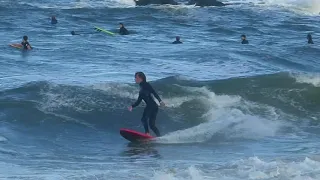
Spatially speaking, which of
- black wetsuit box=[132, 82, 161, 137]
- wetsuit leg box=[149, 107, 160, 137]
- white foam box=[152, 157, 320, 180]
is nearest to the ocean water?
white foam box=[152, 157, 320, 180]

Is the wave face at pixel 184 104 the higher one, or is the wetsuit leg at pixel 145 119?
the wetsuit leg at pixel 145 119

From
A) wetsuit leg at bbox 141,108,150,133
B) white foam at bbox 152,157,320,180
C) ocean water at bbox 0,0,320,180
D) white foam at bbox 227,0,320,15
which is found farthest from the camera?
white foam at bbox 227,0,320,15

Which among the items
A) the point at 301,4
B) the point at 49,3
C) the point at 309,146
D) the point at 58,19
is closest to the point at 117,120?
the point at 309,146

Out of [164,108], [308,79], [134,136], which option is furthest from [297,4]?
[134,136]

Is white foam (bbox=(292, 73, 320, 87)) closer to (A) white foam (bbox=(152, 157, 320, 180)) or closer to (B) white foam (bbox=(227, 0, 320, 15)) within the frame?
(A) white foam (bbox=(152, 157, 320, 180))

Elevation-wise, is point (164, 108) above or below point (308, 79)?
below

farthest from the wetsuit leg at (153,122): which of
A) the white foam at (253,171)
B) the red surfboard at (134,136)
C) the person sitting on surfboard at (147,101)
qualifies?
the white foam at (253,171)

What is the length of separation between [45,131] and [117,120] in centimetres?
217

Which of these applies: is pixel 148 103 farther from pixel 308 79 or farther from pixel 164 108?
pixel 308 79

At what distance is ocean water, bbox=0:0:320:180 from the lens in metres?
12.4

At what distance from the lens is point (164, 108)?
1883 centimetres

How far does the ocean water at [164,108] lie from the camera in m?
12.4

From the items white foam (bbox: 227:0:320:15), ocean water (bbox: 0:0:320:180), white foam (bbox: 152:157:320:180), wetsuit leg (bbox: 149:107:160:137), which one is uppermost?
white foam (bbox: 152:157:320:180)

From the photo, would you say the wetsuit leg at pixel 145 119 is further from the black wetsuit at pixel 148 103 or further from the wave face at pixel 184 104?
the wave face at pixel 184 104
